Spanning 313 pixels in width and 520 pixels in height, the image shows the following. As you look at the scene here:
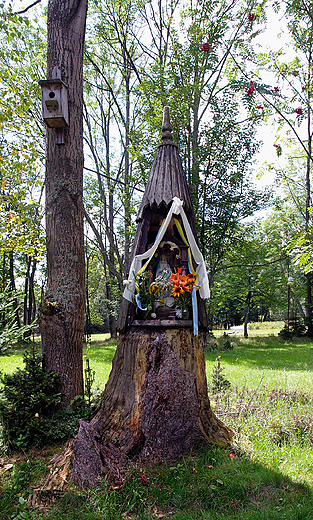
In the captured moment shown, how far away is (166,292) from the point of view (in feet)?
14.4

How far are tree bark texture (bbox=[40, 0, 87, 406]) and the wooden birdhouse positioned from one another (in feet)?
0.74

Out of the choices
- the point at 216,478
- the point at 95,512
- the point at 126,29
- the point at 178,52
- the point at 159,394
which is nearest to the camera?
the point at 95,512

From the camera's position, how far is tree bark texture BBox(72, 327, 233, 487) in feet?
11.5

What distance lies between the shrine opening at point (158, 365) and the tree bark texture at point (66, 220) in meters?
0.64

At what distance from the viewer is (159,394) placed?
3633mm

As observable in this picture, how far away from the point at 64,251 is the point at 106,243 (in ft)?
57.2

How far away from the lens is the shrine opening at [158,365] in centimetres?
346

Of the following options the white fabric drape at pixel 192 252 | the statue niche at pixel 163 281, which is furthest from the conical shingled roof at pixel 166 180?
the statue niche at pixel 163 281

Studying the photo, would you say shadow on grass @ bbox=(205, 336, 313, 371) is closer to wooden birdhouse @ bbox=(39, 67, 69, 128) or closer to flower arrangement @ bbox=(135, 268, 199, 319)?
flower arrangement @ bbox=(135, 268, 199, 319)

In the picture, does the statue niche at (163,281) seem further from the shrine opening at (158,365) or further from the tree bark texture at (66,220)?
the tree bark texture at (66,220)

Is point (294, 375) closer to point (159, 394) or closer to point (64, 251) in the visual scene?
point (159, 394)

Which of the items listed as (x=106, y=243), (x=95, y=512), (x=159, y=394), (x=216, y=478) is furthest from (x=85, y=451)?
(x=106, y=243)

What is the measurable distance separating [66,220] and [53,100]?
63.0 inches

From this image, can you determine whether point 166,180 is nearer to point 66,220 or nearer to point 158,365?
point 66,220
